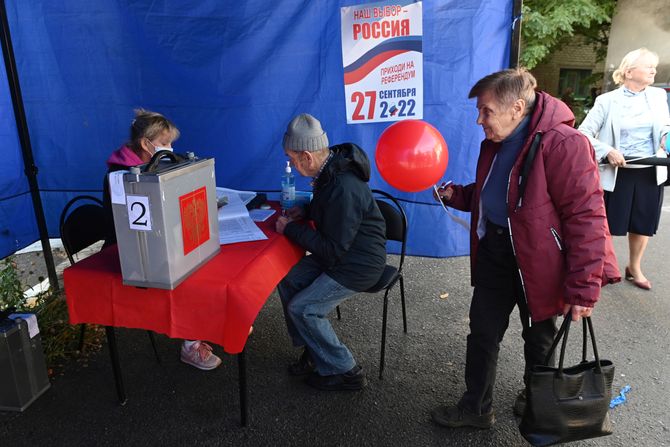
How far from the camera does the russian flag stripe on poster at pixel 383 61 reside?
3.29 metres

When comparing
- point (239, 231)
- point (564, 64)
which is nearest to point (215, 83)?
point (239, 231)

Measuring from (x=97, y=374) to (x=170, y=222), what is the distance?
159 cm

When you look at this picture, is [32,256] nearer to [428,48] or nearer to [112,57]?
[112,57]

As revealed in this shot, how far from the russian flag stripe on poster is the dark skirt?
158 cm

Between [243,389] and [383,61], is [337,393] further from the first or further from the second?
[383,61]

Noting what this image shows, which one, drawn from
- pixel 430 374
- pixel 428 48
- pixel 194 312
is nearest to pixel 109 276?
pixel 194 312

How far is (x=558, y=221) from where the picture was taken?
1.76m

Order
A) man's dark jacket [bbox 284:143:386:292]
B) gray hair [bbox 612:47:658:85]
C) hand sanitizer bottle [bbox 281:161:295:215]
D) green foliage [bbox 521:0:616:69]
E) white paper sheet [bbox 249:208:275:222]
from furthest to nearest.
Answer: green foliage [bbox 521:0:616:69] < gray hair [bbox 612:47:658:85] < hand sanitizer bottle [bbox 281:161:295:215] < white paper sheet [bbox 249:208:275:222] < man's dark jacket [bbox 284:143:386:292]

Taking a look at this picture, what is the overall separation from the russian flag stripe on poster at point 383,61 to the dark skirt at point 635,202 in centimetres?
158

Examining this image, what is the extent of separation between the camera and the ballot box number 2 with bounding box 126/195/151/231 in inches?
60.7

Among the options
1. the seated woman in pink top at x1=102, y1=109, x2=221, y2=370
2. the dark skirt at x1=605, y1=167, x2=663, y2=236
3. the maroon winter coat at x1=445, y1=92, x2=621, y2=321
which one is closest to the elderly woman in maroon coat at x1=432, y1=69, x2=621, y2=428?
the maroon winter coat at x1=445, y1=92, x2=621, y2=321

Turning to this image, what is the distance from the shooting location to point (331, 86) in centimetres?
350

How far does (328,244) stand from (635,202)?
2.61m

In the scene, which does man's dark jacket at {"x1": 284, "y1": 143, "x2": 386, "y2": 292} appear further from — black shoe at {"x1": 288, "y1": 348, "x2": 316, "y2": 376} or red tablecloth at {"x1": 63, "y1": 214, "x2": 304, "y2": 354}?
black shoe at {"x1": 288, "y1": 348, "x2": 316, "y2": 376}
